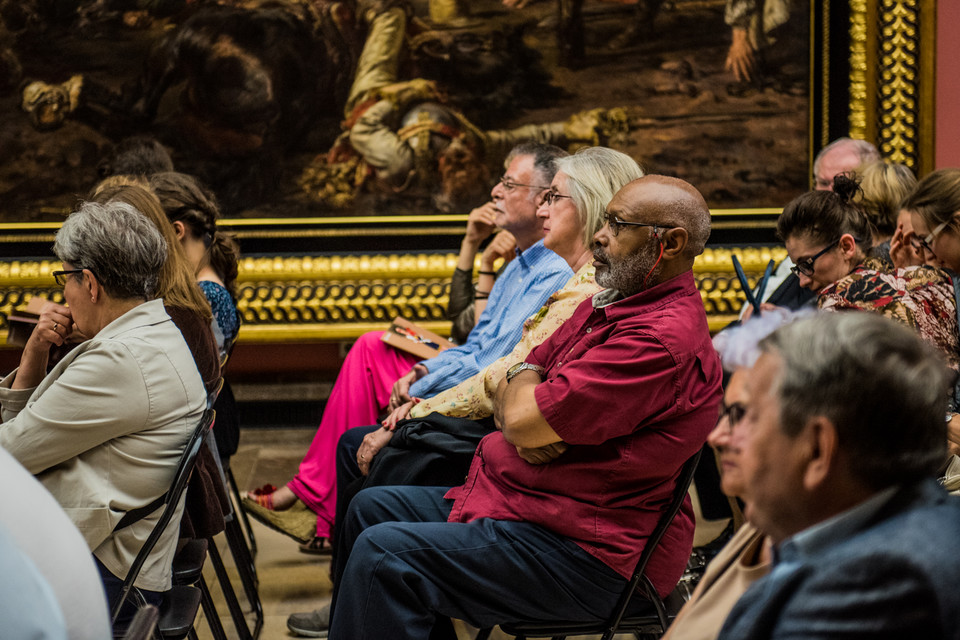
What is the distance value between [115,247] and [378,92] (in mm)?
3676

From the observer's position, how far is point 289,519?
14.4 ft

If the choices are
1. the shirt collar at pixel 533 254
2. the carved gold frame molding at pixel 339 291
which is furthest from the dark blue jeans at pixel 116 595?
the carved gold frame molding at pixel 339 291

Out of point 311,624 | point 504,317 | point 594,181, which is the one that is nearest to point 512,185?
point 504,317

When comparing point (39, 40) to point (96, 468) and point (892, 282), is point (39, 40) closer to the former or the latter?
point (96, 468)

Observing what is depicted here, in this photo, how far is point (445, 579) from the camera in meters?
2.45

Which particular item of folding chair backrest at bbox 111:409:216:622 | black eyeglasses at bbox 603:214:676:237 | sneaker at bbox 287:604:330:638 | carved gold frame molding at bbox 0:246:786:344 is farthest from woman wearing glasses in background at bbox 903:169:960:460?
carved gold frame molding at bbox 0:246:786:344

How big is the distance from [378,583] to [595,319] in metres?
0.87

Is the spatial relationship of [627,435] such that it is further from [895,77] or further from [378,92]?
[895,77]

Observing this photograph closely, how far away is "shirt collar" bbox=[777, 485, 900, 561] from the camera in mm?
1257

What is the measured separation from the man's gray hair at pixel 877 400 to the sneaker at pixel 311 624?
2.69m

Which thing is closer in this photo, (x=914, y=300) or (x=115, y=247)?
(x=115, y=247)

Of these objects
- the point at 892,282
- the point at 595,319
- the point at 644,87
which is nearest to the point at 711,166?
the point at 644,87

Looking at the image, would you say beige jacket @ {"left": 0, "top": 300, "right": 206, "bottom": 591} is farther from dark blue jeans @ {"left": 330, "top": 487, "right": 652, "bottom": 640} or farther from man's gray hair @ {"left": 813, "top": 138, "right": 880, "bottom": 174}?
man's gray hair @ {"left": 813, "top": 138, "right": 880, "bottom": 174}

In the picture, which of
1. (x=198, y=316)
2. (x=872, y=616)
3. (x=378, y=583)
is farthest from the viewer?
(x=198, y=316)
